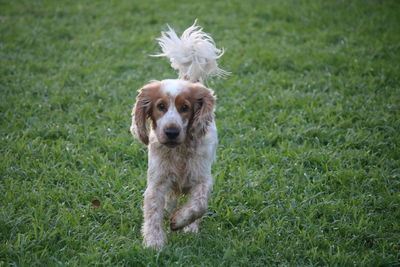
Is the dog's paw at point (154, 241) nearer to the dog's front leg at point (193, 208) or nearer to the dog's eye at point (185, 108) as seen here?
the dog's front leg at point (193, 208)

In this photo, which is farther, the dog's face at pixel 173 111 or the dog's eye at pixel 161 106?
the dog's eye at pixel 161 106

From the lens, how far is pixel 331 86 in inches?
275

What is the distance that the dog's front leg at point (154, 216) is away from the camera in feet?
11.4

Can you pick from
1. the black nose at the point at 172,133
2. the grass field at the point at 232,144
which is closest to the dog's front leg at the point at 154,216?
the grass field at the point at 232,144

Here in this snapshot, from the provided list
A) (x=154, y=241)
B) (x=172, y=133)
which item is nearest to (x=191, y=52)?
(x=172, y=133)

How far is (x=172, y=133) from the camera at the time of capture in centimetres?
352

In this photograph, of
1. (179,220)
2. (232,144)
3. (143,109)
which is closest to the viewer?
(179,220)

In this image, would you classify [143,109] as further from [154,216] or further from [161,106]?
[154,216]

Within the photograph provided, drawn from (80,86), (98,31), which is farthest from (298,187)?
(98,31)

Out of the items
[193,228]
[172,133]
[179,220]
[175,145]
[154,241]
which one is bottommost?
[193,228]

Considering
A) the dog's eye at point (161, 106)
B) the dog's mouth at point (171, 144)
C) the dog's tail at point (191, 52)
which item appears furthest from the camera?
the dog's tail at point (191, 52)

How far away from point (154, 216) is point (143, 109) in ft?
2.99

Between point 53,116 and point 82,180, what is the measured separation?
1.76 meters

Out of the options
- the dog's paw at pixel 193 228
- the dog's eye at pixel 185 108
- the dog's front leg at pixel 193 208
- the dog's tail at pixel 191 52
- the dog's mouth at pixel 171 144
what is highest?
the dog's tail at pixel 191 52
